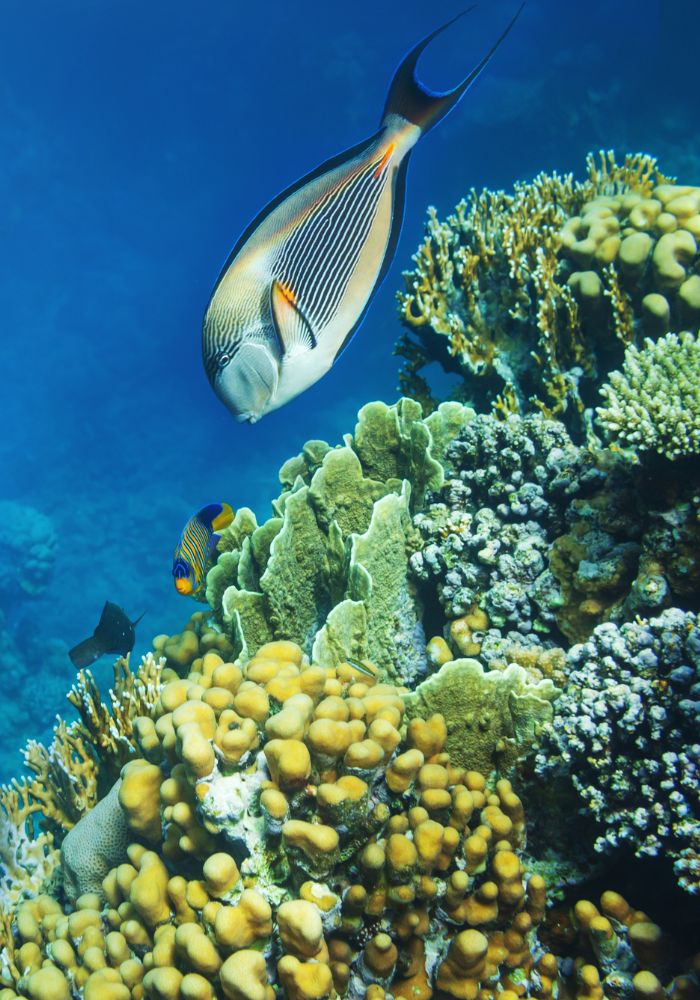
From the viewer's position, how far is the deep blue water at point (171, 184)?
97.5ft

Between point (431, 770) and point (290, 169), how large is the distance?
235 feet

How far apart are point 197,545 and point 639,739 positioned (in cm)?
294

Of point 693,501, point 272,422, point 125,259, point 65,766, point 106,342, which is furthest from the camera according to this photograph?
point 125,259

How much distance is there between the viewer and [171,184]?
2633 inches

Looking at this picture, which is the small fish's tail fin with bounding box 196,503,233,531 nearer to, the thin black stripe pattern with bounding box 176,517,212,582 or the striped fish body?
the thin black stripe pattern with bounding box 176,517,212,582

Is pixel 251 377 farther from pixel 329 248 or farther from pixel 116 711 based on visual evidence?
pixel 116 711

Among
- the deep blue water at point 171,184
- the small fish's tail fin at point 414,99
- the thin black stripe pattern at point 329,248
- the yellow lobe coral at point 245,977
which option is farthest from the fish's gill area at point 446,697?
the deep blue water at point 171,184

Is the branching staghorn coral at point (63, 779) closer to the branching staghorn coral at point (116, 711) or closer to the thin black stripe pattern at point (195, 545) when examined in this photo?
the branching staghorn coral at point (116, 711)

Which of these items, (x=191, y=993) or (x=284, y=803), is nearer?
(x=191, y=993)

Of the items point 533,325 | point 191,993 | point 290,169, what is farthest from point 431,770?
point 290,169

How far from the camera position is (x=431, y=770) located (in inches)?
81.2

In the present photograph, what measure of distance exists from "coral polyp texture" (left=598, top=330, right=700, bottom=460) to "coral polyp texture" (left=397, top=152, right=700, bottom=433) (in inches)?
43.0

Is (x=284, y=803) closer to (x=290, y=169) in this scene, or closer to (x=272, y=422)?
(x=272, y=422)

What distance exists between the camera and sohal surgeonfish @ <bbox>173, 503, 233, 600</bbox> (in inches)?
153
